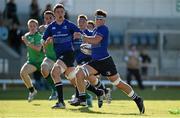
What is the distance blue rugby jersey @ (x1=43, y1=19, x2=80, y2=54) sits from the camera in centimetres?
1959

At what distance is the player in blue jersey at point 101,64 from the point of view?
1823 centimetres

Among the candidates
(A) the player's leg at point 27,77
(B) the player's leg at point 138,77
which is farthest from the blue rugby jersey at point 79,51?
(B) the player's leg at point 138,77

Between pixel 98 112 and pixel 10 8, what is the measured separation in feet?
56.4

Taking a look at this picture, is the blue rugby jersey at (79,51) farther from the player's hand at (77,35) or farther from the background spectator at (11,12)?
the background spectator at (11,12)

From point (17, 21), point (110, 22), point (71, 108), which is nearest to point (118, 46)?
point (110, 22)

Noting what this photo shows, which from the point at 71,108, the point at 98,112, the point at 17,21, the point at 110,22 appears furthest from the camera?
the point at 110,22

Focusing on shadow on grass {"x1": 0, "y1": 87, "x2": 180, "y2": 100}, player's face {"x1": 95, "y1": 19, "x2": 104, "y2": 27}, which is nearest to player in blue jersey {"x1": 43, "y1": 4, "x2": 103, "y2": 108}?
player's face {"x1": 95, "y1": 19, "x2": 104, "y2": 27}

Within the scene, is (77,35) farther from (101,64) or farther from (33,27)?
(33,27)

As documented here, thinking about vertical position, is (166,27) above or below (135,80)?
above

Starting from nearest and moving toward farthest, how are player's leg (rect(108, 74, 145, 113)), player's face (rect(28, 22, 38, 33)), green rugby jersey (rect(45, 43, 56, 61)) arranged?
1. player's leg (rect(108, 74, 145, 113))
2. green rugby jersey (rect(45, 43, 56, 61))
3. player's face (rect(28, 22, 38, 33))

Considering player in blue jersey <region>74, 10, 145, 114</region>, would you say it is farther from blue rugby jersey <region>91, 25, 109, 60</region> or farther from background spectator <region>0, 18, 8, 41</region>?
background spectator <region>0, 18, 8, 41</region>

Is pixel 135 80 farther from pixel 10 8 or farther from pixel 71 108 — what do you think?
pixel 71 108

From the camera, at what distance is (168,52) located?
36.5 metres

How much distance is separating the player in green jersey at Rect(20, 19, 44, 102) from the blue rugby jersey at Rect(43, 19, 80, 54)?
295 centimetres
